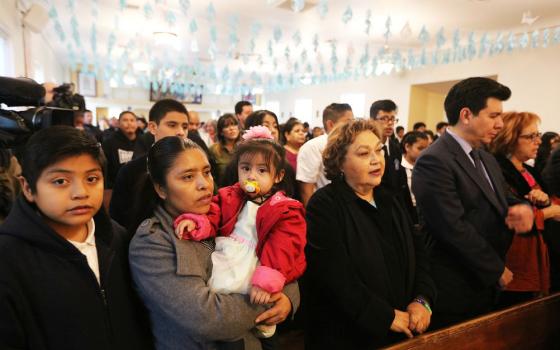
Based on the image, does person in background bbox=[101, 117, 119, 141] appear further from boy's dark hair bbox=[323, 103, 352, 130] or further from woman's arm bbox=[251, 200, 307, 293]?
woman's arm bbox=[251, 200, 307, 293]

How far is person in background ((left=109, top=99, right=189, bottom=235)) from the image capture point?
75.4 inches

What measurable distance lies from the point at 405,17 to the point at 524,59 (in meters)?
3.25

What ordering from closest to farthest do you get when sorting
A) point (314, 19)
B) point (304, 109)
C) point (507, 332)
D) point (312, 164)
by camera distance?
1. point (507, 332)
2. point (312, 164)
3. point (314, 19)
4. point (304, 109)

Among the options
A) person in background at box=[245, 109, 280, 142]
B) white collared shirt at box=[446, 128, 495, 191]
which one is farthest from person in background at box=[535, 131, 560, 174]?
person in background at box=[245, 109, 280, 142]

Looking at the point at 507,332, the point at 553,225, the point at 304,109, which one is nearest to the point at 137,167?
the point at 507,332

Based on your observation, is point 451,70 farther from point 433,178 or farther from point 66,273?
point 66,273

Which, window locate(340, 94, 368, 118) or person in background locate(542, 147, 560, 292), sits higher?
window locate(340, 94, 368, 118)

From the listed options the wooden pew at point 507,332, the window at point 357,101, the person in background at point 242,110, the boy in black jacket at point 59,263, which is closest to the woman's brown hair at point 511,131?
the wooden pew at point 507,332

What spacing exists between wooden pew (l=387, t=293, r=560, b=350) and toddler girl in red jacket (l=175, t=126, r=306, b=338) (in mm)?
542

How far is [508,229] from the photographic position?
1.79 m

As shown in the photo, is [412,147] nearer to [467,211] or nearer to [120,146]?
[467,211]

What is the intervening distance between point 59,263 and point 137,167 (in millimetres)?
1129

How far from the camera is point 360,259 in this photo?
1426 millimetres

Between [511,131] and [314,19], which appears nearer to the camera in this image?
[511,131]
